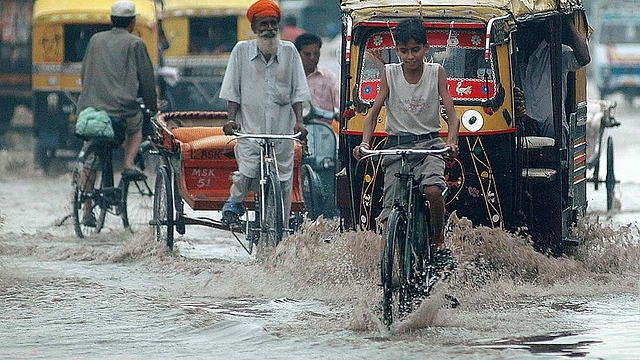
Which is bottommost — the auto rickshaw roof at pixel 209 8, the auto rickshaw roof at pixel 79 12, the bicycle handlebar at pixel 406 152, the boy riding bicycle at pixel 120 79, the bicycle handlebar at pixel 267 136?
the bicycle handlebar at pixel 406 152

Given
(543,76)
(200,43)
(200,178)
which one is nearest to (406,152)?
(543,76)

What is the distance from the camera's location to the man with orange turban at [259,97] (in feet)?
32.6

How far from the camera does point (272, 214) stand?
984 cm

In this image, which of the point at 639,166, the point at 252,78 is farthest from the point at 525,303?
the point at 639,166

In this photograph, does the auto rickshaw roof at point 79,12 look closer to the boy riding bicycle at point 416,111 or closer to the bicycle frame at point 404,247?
the boy riding bicycle at point 416,111

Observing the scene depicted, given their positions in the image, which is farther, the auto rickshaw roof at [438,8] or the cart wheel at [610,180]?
the cart wheel at [610,180]

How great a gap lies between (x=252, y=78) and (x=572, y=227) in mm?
2531

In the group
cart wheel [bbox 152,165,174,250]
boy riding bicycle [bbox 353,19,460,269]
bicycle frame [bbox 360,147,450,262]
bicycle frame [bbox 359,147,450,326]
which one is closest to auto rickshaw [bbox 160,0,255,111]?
cart wheel [bbox 152,165,174,250]

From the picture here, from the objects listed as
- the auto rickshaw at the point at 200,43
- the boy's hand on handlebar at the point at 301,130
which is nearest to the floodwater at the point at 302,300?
the boy's hand on handlebar at the point at 301,130

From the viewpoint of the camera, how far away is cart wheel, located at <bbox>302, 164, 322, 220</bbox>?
36.4 feet

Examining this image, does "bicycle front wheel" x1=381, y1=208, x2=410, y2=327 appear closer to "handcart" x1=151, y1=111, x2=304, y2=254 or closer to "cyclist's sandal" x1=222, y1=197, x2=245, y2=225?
"handcart" x1=151, y1=111, x2=304, y2=254

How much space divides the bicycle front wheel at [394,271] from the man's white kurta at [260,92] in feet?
8.56

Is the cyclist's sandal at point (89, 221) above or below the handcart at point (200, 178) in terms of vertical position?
below

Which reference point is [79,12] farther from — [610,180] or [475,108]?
[475,108]
